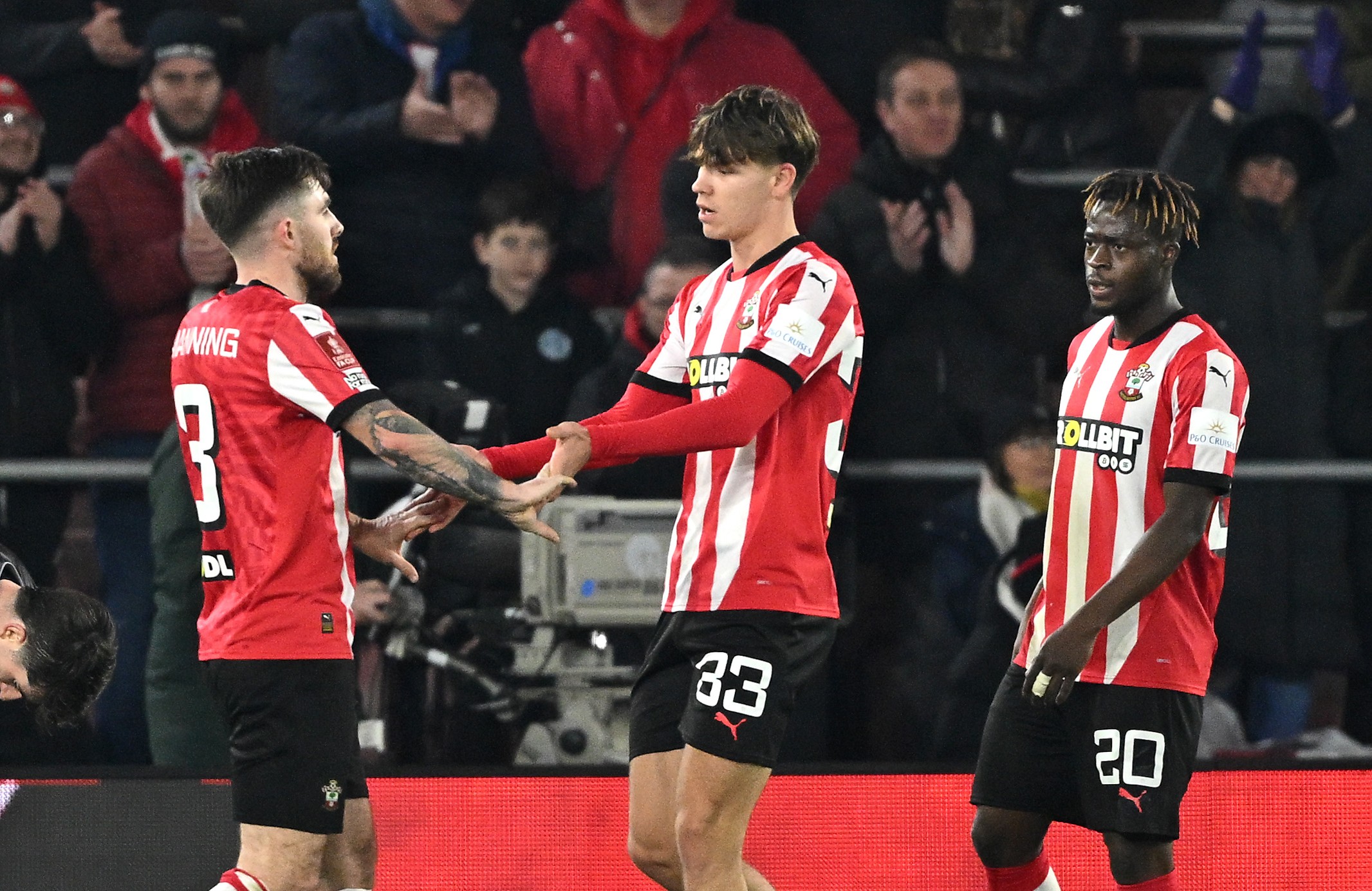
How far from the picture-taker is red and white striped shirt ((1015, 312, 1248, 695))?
10.4 feet

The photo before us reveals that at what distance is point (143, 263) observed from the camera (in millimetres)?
5613

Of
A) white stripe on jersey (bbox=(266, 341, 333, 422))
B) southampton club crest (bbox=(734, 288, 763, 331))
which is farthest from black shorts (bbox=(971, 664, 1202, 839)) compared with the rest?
white stripe on jersey (bbox=(266, 341, 333, 422))

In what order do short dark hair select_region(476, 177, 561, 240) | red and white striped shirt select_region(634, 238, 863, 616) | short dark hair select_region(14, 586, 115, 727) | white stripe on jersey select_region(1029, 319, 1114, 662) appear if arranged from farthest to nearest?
short dark hair select_region(476, 177, 561, 240)
white stripe on jersey select_region(1029, 319, 1114, 662)
short dark hair select_region(14, 586, 115, 727)
red and white striped shirt select_region(634, 238, 863, 616)

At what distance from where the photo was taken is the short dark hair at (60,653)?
3160 millimetres

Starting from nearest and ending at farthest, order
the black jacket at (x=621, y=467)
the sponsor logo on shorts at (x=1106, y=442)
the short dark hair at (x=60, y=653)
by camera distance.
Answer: the short dark hair at (x=60, y=653)
the sponsor logo on shorts at (x=1106, y=442)
the black jacket at (x=621, y=467)

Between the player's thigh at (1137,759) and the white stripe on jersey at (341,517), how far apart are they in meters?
1.47

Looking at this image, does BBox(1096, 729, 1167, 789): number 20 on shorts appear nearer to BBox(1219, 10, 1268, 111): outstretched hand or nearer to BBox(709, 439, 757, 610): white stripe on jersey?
BBox(709, 439, 757, 610): white stripe on jersey

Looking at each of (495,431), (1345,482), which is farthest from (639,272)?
(1345,482)

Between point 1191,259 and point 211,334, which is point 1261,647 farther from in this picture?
point 211,334

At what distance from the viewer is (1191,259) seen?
5.80 metres

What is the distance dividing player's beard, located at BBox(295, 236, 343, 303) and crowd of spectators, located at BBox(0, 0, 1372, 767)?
6.97 feet

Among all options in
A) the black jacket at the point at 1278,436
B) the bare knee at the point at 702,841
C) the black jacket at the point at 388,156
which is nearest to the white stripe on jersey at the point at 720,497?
the bare knee at the point at 702,841

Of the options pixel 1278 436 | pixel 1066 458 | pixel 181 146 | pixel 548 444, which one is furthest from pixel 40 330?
pixel 1278 436

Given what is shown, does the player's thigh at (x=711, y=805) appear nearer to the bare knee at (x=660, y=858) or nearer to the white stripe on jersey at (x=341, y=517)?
the bare knee at (x=660, y=858)
